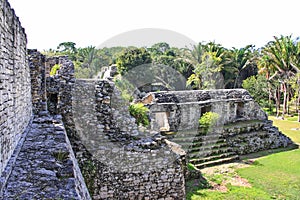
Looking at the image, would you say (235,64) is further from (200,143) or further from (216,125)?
(200,143)

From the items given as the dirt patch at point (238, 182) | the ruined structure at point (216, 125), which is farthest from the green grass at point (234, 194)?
the ruined structure at point (216, 125)

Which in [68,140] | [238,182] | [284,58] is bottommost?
[238,182]

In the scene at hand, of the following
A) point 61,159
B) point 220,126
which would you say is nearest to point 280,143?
point 220,126

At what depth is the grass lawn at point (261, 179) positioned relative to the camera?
10.1 metres

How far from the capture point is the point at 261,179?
38.2ft

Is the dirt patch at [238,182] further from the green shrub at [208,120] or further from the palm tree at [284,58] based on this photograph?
the palm tree at [284,58]

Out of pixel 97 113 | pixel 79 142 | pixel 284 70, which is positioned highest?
pixel 284 70

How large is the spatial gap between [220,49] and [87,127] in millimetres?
26618

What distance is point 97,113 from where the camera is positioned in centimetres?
697

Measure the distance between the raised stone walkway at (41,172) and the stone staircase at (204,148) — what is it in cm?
936

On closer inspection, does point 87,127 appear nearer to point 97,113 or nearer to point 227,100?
point 97,113

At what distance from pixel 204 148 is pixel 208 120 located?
2.52m

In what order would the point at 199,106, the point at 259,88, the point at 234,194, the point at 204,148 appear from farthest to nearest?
1. the point at 259,88
2. the point at 199,106
3. the point at 204,148
4. the point at 234,194

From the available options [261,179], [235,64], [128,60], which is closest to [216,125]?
[261,179]
